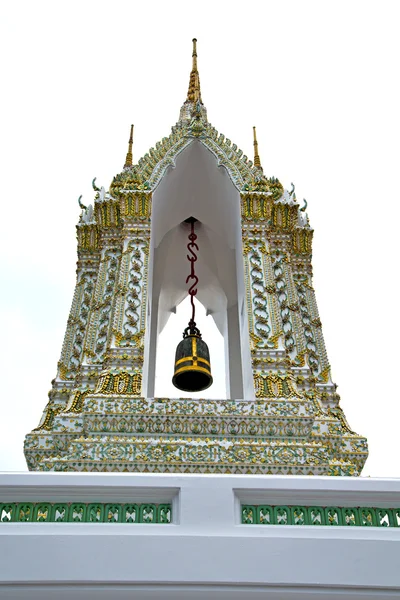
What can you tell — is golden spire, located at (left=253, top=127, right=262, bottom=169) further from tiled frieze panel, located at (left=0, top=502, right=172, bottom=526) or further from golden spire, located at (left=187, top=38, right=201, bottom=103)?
tiled frieze panel, located at (left=0, top=502, right=172, bottom=526)

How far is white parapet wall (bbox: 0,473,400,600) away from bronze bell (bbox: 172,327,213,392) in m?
2.57

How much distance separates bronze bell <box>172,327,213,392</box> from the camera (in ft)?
22.6

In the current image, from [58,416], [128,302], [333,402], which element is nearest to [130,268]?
[128,302]

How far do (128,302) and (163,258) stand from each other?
2.53 meters

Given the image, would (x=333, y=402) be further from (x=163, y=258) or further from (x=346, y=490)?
(x=163, y=258)

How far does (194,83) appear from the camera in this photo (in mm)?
9789

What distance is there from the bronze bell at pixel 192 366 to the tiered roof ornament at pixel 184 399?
0.59 m

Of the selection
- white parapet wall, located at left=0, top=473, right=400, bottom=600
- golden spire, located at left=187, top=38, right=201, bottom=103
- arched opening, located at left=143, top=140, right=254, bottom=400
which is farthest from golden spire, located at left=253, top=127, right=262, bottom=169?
white parapet wall, located at left=0, top=473, right=400, bottom=600

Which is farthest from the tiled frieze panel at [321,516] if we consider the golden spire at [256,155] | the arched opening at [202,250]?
the golden spire at [256,155]

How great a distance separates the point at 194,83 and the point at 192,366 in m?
4.83

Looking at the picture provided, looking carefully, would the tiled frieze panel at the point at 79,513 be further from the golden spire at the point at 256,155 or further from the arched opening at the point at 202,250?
the golden spire at the point at 256,155

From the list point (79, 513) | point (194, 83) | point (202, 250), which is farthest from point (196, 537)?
point (194, 83)

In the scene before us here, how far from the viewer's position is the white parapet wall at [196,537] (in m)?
3.76

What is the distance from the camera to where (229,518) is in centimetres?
414
